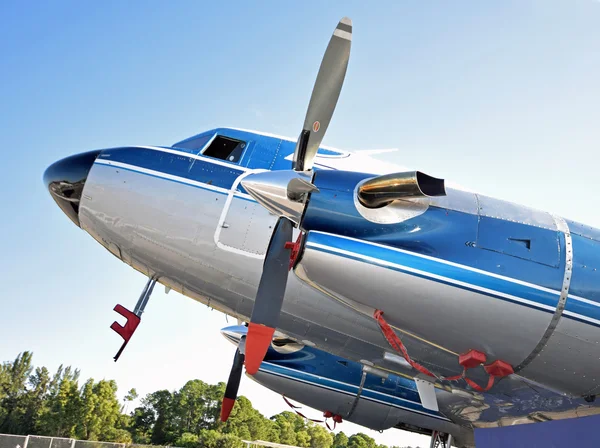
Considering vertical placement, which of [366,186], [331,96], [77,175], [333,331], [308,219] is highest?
[331,96]

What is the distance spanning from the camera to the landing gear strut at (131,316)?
291 inches

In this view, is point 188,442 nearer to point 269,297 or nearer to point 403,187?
point 269,297

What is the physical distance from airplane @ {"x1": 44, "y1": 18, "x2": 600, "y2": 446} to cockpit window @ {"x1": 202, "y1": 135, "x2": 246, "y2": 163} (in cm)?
94

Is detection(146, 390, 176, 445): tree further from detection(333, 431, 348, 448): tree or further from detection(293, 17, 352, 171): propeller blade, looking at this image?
detection(293, 17, 352, 171): propeller blade

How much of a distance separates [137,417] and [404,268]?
68.1 meters

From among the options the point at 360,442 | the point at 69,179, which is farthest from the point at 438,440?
the point at 360,442

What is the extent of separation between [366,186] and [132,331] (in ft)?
14.8

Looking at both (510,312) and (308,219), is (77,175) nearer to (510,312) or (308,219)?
(308,219)

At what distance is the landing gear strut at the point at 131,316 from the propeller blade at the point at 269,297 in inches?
103

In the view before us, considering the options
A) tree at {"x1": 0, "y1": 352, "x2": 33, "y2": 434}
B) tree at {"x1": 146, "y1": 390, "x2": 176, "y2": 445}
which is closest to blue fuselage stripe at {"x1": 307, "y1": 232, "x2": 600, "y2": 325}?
tree at {"x1": 146, "y1": 390, "x2": 176, "y2": 445}

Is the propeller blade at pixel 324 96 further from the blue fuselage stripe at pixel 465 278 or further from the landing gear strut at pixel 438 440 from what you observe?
the landing gear strut at pixel 438 440

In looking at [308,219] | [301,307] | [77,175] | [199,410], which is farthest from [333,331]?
[199,410]

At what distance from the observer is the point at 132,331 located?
24.7 ft

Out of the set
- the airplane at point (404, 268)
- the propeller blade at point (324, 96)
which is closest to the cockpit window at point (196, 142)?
the airplane at point (404, 268)
